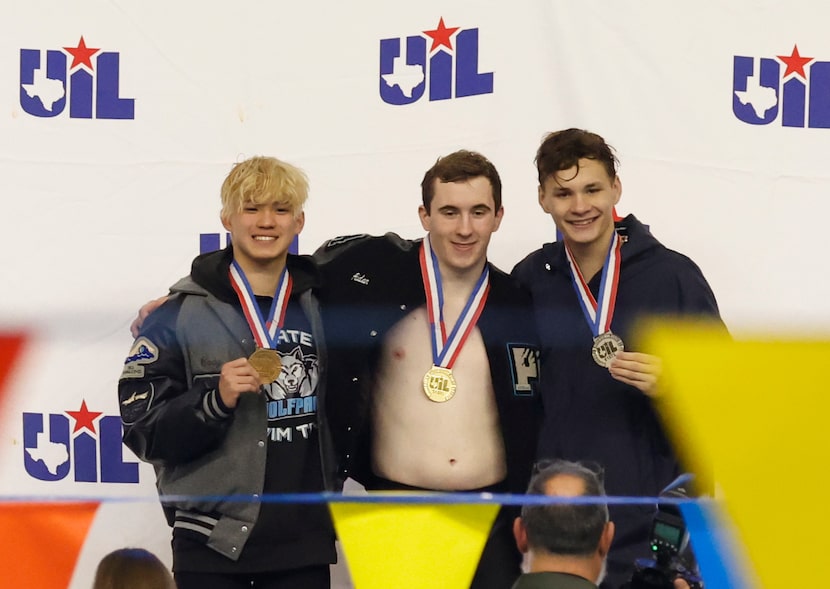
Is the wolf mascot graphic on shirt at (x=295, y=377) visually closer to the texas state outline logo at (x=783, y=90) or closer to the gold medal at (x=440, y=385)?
the gold medal at (x=440, y=385)

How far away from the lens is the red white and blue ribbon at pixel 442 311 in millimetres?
2658

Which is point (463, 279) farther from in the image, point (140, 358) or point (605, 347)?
point (140, 358)

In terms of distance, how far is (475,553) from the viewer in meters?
2.06

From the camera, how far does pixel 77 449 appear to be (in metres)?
3.32

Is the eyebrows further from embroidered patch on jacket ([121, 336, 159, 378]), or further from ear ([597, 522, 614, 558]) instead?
ear ([597, 522, 614, 558])

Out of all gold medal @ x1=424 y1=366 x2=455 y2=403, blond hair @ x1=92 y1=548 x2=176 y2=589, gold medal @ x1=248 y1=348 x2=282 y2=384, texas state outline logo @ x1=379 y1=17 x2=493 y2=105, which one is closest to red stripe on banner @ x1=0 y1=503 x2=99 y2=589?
blond hair @ x1=92 y1=548 x2=176 y2=589

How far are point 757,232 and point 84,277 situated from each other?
1721mm

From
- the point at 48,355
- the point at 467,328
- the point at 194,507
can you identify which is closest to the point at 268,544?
the point at 194,507

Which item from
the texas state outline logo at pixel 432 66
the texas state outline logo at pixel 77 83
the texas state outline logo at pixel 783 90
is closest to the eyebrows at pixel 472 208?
the texas state outline logo at pixel 432 66

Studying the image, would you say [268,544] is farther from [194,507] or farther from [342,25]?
[342,25]

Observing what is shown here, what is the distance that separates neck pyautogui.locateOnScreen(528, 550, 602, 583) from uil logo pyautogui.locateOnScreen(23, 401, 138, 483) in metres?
1.58

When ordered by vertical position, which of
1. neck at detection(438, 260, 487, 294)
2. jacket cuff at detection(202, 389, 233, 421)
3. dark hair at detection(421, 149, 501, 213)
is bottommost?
jacket cuff at detection(202, 389, 233, 421)

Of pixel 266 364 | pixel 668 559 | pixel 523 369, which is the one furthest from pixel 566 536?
pixel 266 364

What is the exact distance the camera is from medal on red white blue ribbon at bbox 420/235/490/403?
2650mm
